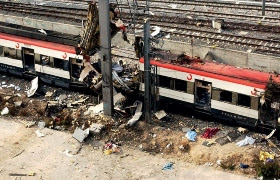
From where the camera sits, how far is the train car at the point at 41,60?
22.1 m

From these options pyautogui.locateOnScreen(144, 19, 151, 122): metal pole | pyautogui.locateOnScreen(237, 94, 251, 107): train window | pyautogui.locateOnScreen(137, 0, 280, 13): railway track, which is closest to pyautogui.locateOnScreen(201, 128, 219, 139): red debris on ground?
pyautogui.locateOnScreen(237, 94, 251, 107): train window

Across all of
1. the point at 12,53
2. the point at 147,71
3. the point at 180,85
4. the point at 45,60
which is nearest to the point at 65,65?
the point at 45,60

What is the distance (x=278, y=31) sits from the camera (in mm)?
27000

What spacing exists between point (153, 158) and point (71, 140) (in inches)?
137

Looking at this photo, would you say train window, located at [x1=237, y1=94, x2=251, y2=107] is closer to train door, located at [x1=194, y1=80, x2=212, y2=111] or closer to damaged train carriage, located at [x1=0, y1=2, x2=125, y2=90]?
train door, located at [x1=194, y1=80, x2=212, y2=111]

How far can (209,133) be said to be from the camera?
19016 mm

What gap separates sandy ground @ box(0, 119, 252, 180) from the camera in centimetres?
1695

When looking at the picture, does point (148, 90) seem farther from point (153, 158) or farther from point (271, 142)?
point (271, 142)

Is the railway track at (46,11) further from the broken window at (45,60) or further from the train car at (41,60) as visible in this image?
the broken window at (45,60)

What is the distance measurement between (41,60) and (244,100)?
32.6 ft

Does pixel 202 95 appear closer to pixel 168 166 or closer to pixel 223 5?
pixel 168 166

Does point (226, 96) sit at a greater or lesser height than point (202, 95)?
greater

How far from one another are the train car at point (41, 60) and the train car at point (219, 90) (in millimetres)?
3555

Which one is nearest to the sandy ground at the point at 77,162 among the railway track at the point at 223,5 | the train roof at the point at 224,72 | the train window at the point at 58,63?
the train roof at the point at 224,72
